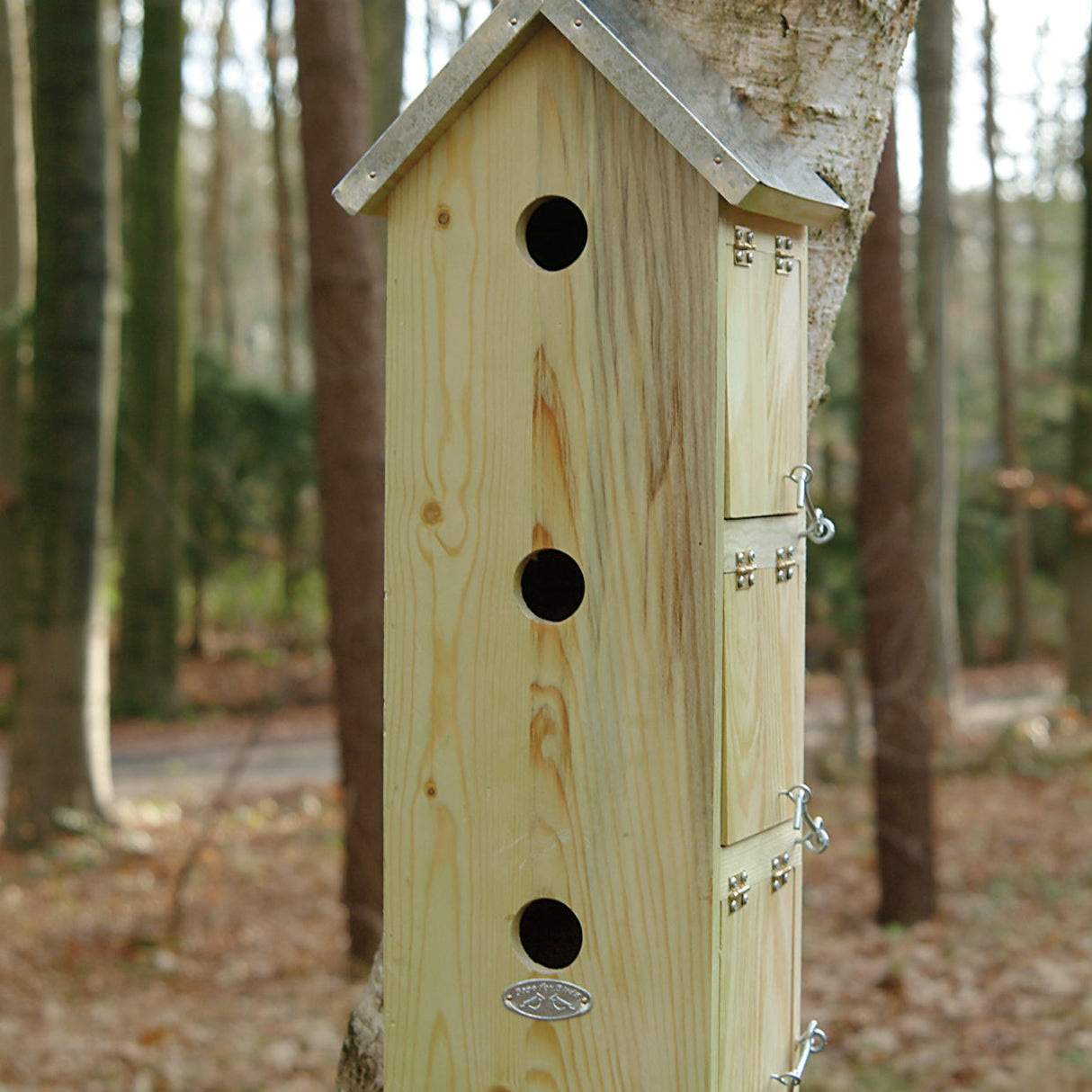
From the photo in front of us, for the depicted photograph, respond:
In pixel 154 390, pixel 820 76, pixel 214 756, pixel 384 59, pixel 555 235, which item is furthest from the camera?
pixel 154 390

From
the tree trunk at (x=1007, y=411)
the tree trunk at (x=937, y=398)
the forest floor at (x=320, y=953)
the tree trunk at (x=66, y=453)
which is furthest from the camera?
the tree trunk at (x=1007, y=411)

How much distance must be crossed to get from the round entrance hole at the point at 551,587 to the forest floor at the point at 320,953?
3.07 metres

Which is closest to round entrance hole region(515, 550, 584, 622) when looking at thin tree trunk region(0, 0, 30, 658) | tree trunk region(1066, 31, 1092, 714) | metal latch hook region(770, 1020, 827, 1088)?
metal latch hook region(770, 1020, 827, 1088)

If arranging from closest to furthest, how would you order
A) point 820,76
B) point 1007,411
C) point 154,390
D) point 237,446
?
point 820,76, point 154,390, point 237,446, point 1007,411

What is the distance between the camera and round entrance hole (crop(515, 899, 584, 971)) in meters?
1.99

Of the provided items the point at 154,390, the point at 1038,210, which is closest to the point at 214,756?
the point at 154,390

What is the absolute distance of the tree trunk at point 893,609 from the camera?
6.23 m

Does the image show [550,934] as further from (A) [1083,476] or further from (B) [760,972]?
(A) [1083,476]

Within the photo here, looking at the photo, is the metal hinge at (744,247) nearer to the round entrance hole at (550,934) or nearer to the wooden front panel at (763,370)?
the wooden front panel at (763,370)

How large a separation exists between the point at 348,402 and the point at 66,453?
146 inches

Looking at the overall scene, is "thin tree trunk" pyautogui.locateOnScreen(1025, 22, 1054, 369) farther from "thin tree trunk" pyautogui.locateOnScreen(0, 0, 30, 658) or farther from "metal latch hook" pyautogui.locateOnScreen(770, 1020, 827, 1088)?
"metal latch hook" pyautogui.locateOnScreen(770, 1020, 827, 1088)

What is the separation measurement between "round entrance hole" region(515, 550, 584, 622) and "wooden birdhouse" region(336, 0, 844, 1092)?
15mm

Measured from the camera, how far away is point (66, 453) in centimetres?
833

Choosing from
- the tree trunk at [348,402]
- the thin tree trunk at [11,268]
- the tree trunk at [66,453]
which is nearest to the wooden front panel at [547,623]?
the tree trunk at [348,402]
